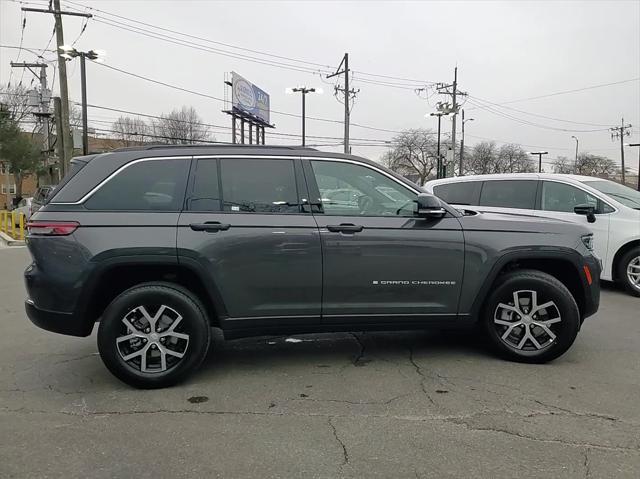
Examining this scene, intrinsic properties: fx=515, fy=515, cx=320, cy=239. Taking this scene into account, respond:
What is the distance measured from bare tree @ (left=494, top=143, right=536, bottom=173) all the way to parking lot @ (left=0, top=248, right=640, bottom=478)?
77369 mm

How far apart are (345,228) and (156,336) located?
1707 millimetres

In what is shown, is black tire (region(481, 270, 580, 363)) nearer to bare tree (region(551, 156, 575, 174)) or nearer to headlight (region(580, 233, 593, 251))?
headlight (region(580, 233, 593, 251))

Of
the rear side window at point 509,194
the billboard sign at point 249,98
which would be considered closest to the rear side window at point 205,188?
the rear side window at point 509,194

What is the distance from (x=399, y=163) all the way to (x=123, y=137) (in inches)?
1581

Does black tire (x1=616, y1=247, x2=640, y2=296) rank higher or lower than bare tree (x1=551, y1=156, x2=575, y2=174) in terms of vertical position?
lower

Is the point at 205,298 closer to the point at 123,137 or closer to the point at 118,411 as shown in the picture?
the point at 118,411

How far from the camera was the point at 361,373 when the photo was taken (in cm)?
434

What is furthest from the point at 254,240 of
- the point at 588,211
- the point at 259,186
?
the point at 588,211

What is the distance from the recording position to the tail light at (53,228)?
389cm

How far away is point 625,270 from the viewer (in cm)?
754

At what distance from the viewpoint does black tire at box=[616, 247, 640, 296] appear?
7481 millimetres

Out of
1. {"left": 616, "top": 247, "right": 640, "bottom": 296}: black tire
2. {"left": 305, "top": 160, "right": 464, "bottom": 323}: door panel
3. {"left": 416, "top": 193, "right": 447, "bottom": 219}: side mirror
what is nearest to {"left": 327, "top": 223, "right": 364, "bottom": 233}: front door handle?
{"left": 305, "top": 160, "right": 464, "bottom": 323}: door panel

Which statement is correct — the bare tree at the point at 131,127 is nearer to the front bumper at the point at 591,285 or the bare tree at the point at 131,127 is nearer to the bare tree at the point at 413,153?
the bare tree at the point at 413,153

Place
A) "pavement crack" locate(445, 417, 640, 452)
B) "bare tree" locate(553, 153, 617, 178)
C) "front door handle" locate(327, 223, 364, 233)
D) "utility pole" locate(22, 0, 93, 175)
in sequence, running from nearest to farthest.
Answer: "pavement crack" locate(445, 417, 640, 452) → "front door handle" locate(327, 223, 364, 233) → "utility pole" locate(22, 0, 93, 175) → "bare tree" locate(553, 153, 617, 178)
